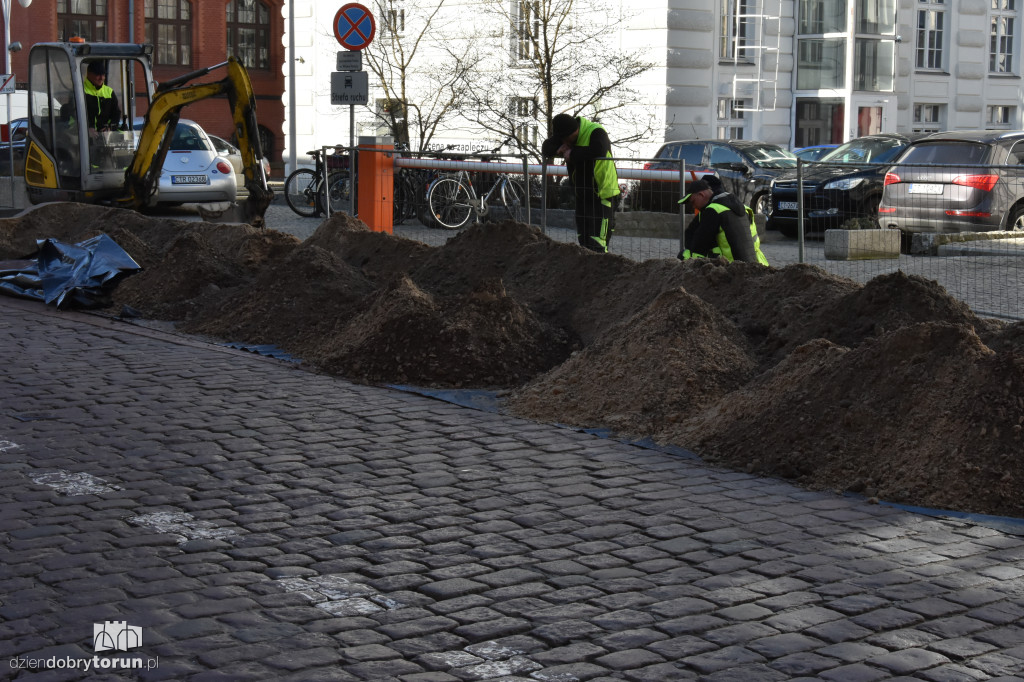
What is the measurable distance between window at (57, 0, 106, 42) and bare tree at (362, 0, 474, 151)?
17.5 meters

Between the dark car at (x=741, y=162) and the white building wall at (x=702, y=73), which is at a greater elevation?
the white building wall at (x=702, y=73)

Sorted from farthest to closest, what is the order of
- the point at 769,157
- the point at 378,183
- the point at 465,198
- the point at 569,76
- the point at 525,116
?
the point at 525,116
the point at 569,76
the point at 769,157
the point at 378,183
the point at 465,198

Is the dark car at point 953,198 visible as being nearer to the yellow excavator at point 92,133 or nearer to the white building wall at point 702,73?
the yellow excavator at point 92,133

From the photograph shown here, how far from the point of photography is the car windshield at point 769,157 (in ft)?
76.9

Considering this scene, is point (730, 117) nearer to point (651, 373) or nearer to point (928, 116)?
point (928, 116)

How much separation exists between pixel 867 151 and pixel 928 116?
1664 cm

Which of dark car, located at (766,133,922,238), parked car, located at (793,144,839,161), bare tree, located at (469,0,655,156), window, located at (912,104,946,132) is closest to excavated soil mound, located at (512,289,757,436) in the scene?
dark car, located at (766,133,922,238)

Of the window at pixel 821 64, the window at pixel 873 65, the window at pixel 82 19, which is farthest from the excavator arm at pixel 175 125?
the window at pixel 82 19

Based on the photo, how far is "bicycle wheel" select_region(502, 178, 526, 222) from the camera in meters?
13.6

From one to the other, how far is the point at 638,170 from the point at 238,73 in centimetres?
595

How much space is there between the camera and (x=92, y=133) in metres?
19.4

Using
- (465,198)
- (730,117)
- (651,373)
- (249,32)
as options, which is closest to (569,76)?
(730,117)

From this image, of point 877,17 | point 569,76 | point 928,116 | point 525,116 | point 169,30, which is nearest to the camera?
point 569,76

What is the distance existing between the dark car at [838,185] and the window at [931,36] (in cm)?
1564
